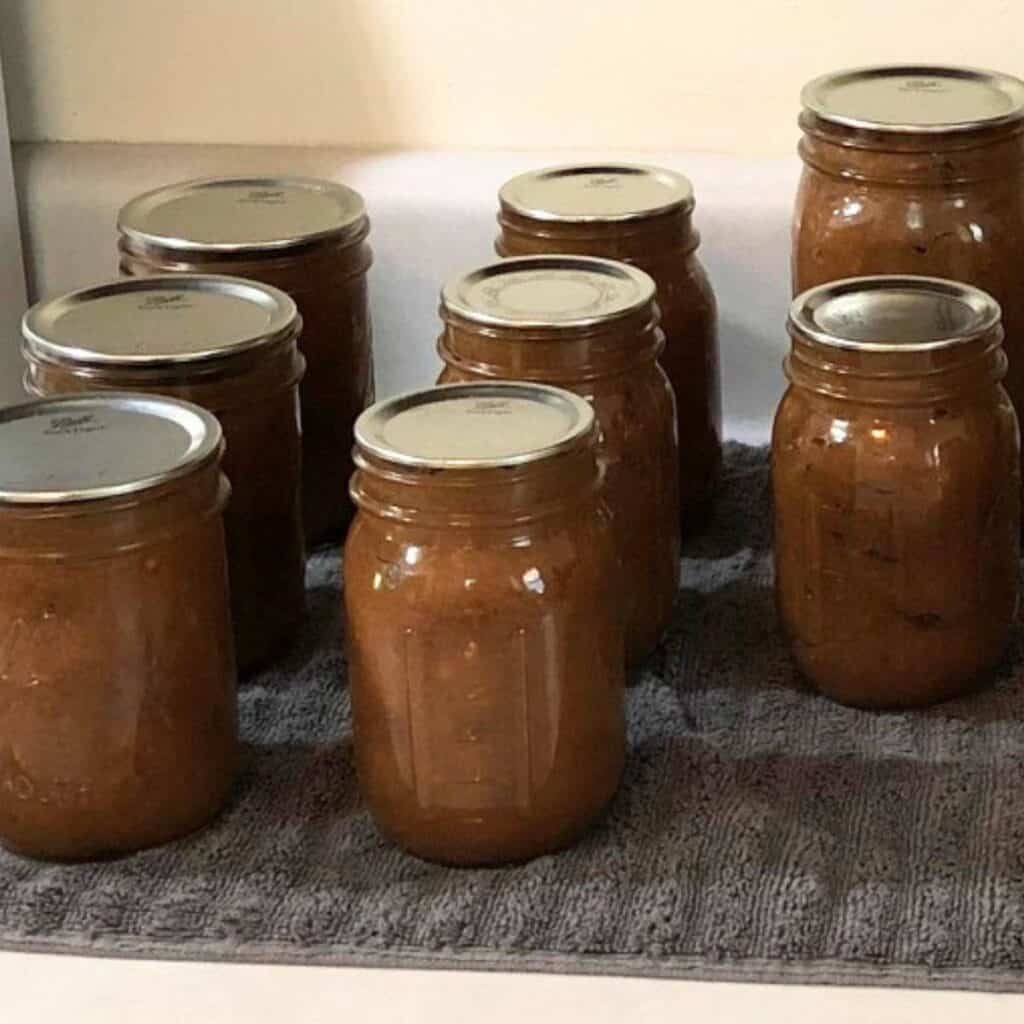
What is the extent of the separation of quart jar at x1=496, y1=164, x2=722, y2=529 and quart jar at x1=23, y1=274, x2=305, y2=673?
0.52ft

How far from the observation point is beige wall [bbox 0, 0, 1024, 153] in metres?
1.32

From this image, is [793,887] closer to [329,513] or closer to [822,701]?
[822,701]

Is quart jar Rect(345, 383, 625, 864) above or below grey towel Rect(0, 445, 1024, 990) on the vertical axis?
above

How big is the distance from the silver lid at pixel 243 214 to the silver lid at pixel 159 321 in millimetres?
48

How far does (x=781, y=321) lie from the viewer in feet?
4.34

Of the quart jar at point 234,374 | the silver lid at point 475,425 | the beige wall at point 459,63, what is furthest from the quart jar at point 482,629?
the beige wall at point 459,63

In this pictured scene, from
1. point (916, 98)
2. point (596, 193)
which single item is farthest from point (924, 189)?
Result: point (596, 193)

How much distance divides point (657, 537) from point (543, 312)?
0.43 feet

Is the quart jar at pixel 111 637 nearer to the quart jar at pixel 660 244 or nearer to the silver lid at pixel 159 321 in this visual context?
the silver lid at pixel 159 321

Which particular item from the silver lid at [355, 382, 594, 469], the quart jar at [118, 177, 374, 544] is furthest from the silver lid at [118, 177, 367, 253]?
the silver lid at [355, 382, 594, 469]

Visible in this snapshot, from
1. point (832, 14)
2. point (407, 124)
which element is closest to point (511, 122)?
point (407, 124)

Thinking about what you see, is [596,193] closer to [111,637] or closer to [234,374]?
[234,374]

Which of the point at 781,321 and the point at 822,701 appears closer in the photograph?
the point at 822,701

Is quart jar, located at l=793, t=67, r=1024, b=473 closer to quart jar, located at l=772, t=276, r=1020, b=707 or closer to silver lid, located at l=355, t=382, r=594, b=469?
quart jar, located at l=772, t=276, r=1020, b=707
